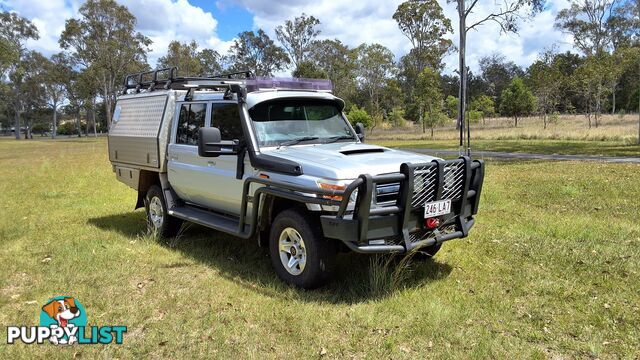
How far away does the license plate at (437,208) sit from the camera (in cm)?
475

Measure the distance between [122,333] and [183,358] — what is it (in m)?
0.77

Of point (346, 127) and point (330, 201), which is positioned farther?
point (346, 127)

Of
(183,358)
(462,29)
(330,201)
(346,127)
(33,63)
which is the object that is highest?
(33,63)

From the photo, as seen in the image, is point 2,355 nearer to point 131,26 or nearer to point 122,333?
point 122,333

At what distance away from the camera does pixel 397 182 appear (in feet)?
14.9

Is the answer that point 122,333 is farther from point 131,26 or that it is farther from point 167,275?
point 131,26

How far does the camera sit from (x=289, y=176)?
4.92 metres

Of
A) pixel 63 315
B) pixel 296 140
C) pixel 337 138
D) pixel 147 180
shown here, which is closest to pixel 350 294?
pixel 296 140

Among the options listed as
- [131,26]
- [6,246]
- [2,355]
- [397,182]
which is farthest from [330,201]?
[131,26]

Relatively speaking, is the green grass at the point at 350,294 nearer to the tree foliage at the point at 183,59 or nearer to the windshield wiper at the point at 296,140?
the windshield wiper at the point at 296,140

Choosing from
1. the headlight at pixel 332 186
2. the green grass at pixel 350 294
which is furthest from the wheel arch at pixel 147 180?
the headlight at pixel 332 186

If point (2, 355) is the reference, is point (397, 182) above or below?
above

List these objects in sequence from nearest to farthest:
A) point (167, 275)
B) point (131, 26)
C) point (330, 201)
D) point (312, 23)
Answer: point (330, 201) → point (167, 275) → point (131, 26) → point (312, 23)

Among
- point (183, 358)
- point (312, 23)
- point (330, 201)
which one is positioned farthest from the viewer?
point (312, 23)
